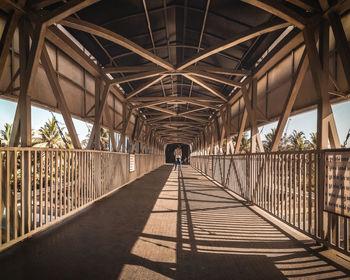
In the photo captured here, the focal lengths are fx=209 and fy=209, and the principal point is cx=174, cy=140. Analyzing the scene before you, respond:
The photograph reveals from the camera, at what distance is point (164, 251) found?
3471mm

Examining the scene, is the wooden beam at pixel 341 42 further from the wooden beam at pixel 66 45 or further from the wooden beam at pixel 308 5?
the wooden beam at pixel 66 45

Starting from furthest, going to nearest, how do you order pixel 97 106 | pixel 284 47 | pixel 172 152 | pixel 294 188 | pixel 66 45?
1. pixel 172 152
2. pixel 97 106
3. pixel 66 45
4. pixel 284 47
5. pixel 294 188

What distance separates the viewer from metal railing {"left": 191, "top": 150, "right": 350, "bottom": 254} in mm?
3541

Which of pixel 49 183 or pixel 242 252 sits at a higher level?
pixel 49 183

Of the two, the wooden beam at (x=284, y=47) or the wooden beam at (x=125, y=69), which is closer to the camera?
the wooden beam at (x=284, y=47)

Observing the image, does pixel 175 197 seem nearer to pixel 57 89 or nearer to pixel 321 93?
pixel 57 89

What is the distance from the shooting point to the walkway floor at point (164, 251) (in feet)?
9.47

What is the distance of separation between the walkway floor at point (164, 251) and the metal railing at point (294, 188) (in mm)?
414

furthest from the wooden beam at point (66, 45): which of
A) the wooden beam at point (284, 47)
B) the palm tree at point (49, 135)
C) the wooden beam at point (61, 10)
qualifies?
the palm tree at point (49, 135)

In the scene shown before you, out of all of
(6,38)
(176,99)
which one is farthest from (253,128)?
(6,38)

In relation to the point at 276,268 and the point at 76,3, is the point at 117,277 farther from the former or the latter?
the point at 76,3

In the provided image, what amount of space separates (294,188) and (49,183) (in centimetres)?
705

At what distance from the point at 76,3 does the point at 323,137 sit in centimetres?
Result: 587

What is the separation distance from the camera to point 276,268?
10.1 feet
